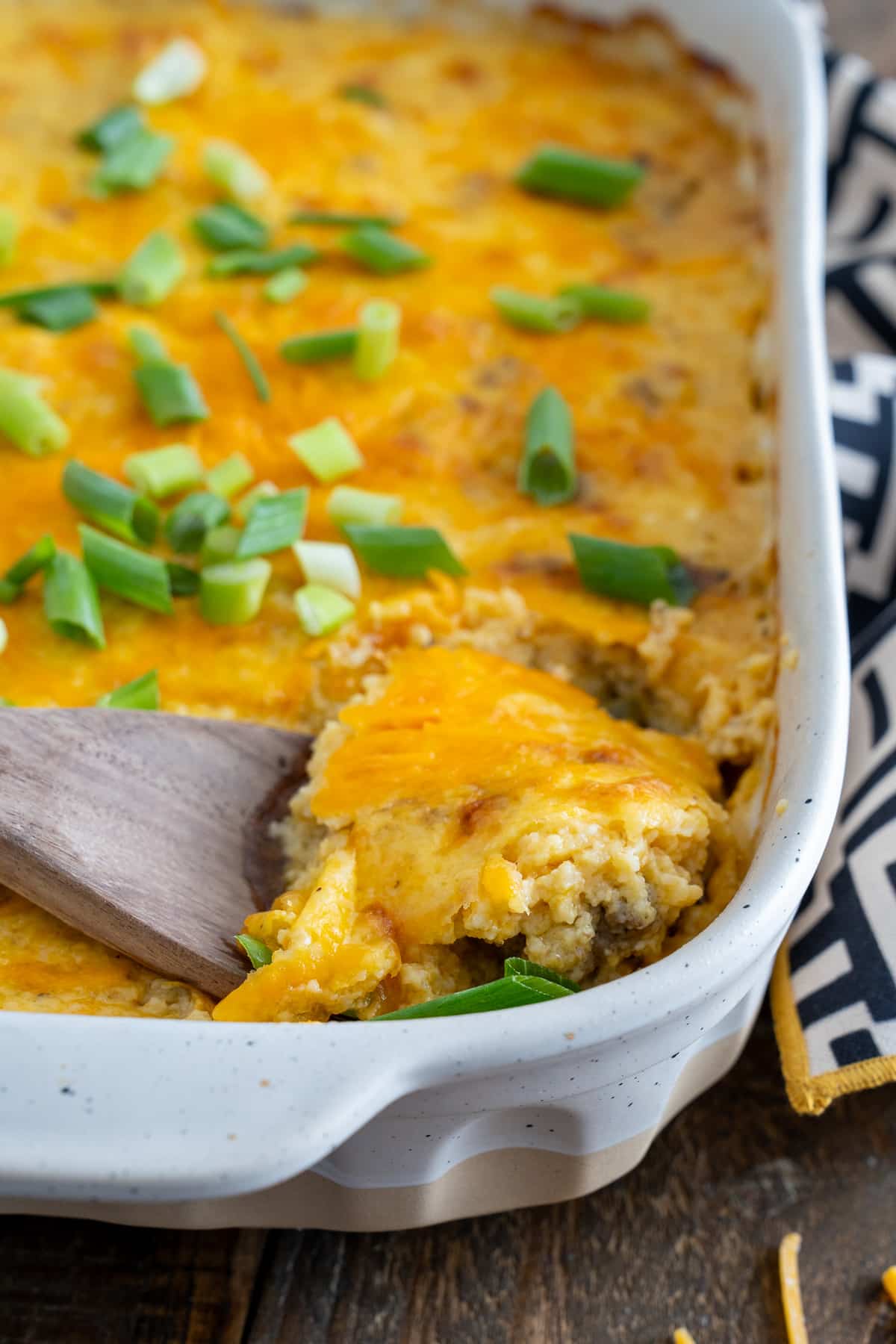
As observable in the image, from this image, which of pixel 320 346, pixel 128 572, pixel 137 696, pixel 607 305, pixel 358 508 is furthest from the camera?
pixel 607 305

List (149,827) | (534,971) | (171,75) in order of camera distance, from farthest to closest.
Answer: (171,75), (149,827), (534,971)

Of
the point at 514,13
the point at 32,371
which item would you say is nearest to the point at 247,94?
the point at 514,13

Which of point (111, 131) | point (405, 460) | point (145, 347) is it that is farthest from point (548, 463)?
point (111, 131)

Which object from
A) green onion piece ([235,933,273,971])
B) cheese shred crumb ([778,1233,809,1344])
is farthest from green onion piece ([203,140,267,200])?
cheese shred crumb ([778,1233,809,1344])

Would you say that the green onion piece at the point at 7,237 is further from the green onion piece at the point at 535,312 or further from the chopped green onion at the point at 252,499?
the green onion piece at the point at 535,312

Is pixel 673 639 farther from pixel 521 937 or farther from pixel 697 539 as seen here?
pixel 521 937

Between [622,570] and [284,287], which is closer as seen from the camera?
[622,570]

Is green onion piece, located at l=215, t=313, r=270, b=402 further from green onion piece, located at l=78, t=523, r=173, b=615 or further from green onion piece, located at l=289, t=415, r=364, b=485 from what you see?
green onion piece, located at l=78, t=523, r=173, b=615

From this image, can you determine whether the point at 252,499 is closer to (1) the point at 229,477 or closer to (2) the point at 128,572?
(1) the point at 229,477
